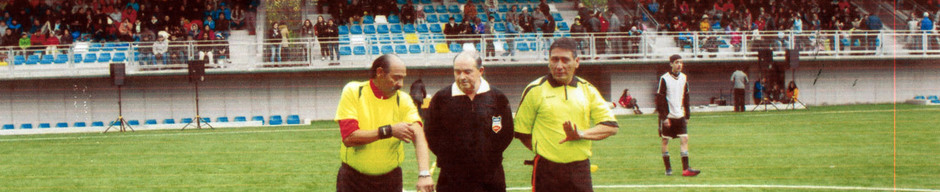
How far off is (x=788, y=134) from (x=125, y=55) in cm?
1871

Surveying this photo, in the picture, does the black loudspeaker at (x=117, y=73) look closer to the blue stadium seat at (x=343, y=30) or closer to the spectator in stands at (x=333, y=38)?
the spectator in stands at (x=333, y=38)

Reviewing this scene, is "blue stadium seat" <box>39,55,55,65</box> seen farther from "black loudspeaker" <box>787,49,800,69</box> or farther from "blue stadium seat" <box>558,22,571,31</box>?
"black loudspeaker" <box>787,49,800,69</box>

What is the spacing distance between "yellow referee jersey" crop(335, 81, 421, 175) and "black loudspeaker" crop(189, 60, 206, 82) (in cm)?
2133

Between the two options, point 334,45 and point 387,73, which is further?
point 334,45

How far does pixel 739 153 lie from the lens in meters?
15.5

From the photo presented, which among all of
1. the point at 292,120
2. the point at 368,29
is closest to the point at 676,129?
the point at 292,120

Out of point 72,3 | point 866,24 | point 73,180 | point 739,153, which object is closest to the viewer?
point 73,180

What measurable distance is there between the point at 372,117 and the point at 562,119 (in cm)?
129

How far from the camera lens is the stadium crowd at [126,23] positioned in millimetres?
28359

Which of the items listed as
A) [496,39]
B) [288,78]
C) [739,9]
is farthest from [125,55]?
[739,9]

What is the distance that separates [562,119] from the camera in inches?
253

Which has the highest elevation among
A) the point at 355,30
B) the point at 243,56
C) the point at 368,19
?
the point at 368,19

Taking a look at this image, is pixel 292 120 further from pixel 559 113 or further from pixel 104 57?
pixel 559 113

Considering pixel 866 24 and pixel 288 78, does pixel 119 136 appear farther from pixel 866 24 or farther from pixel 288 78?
pixel 866 24
